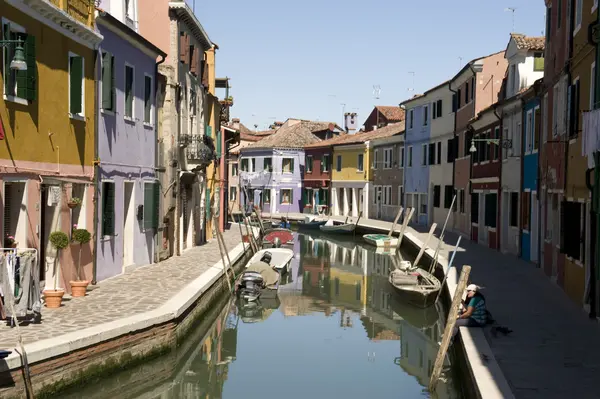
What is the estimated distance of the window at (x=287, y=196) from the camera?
65.9 meters

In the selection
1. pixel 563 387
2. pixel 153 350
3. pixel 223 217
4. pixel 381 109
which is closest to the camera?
pixel 563 387

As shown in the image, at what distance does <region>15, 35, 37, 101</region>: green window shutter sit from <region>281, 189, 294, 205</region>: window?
51.8m

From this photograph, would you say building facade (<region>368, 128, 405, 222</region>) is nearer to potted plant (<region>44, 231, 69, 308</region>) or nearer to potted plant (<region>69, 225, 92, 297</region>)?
potted plant (<region>69, 225, 92, 297</region>)

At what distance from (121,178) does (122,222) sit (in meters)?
1.16

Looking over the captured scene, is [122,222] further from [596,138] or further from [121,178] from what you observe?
[596,138]

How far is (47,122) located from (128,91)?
19.0ft

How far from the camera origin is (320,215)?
2388 inches

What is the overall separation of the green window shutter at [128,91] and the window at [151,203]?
2.56 m

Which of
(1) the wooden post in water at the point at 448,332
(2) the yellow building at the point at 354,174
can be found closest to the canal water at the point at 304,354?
(1) the wooden post in water at the point at 448,332

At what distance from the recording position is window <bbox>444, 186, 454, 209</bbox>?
40.6 m

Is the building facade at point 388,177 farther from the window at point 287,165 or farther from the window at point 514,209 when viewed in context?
the window at point 514,209

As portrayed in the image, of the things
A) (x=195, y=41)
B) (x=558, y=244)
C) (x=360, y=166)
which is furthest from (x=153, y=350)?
(x=360, y=166)

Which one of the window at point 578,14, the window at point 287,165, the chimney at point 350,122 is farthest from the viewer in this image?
the chimney at point 350,122

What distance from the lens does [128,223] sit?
2116 cm
